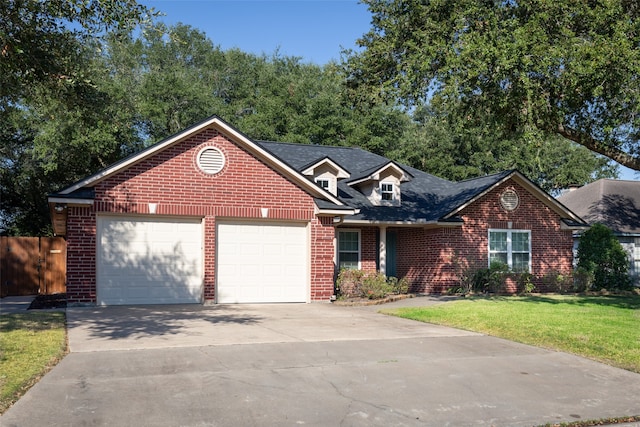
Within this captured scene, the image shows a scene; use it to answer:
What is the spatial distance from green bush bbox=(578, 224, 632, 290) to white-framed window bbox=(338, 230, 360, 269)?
358 inches

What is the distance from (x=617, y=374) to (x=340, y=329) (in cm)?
509

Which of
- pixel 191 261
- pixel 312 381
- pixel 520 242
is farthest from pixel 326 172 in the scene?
pixel 312 381

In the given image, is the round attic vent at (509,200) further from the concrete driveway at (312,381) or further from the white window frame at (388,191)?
the concrete driveway at (312,381)

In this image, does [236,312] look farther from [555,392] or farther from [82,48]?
[555,392]

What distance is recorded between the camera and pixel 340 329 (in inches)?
460

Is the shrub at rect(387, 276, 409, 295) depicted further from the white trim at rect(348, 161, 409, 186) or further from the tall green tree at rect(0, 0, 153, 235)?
the tall green tree at rect(0, 0, 153, 235)

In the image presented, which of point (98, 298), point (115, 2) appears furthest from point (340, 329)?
point (115, 2)

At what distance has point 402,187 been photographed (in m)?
24.9

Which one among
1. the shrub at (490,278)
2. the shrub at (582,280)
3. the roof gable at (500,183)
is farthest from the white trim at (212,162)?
the shrub at (582,280)

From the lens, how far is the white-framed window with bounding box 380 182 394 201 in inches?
904

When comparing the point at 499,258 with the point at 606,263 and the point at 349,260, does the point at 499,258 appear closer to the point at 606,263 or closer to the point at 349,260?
the point at 606,263

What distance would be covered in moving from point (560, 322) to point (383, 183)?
1132 cm

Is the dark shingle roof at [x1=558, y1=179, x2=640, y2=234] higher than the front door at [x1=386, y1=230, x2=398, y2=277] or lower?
higher

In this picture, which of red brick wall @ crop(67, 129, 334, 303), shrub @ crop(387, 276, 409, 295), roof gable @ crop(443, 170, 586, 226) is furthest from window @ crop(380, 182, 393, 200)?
red brick wall @ crop(67, 129, 334, 303)
